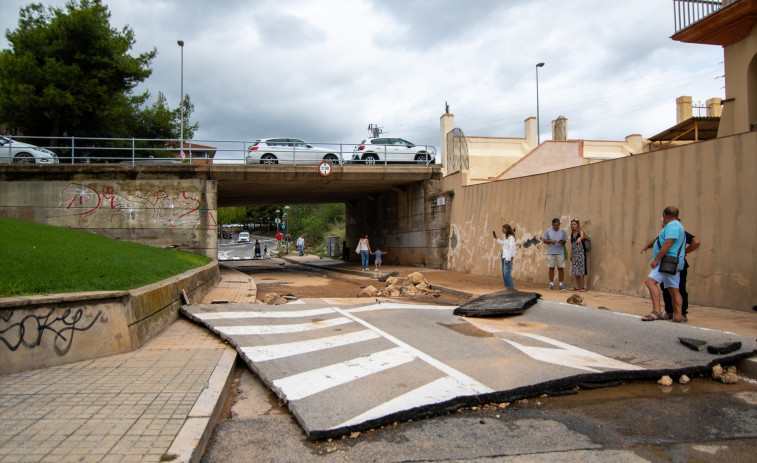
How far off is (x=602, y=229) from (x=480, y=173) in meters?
11.5

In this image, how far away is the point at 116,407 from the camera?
393cm

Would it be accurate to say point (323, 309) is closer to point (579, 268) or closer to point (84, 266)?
point (84, 266)

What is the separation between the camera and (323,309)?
8.86 m

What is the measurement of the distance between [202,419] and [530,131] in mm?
24480

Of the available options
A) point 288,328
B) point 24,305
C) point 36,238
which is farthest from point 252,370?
point 36,238

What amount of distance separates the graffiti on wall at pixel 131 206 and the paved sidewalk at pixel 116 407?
1380 cm

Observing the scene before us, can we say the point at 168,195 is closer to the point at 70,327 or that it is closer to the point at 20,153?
the point at 20,153

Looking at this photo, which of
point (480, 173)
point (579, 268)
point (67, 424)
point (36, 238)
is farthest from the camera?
point (480, 173)

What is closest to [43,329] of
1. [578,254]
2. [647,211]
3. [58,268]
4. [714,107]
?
[58,268]

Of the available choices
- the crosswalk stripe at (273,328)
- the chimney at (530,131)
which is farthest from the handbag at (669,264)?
the chimney at (530,131)

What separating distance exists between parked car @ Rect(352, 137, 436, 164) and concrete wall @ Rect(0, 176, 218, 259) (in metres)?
6.63

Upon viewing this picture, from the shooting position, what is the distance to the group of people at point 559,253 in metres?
10.9

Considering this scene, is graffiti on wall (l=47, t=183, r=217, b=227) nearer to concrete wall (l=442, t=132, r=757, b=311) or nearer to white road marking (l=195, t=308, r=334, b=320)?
concrete wall (l=442, t=132, r=757, b=311)

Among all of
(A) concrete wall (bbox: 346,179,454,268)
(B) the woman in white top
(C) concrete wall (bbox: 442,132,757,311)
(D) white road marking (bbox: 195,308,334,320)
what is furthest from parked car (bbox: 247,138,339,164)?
(D) white road marking (bbox: 195,308,334,320)
